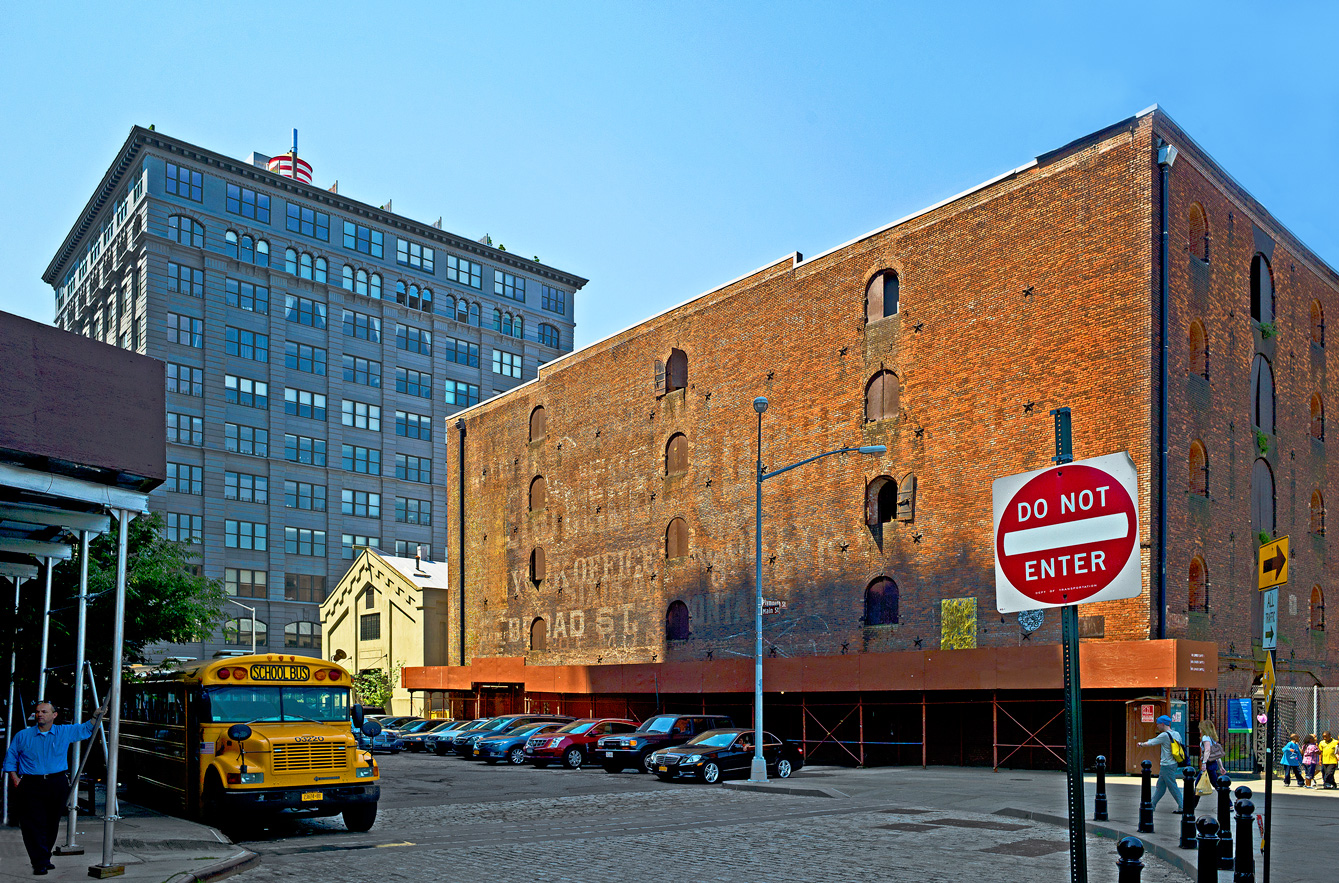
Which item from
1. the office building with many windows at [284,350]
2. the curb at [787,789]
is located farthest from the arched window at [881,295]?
the office building with many windows at [284,350]

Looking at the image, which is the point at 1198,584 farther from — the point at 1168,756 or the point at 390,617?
the point at 390,617

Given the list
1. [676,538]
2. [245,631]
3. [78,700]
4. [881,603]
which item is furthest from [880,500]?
[245,631]

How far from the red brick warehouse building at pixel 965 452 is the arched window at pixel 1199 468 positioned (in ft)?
0.27

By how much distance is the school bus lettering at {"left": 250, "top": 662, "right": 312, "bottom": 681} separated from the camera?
18.3m

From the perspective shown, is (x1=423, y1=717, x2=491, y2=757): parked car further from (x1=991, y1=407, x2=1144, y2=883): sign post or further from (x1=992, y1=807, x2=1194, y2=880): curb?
(x1=991, y1=407, x2=1144, y2=883): sign post

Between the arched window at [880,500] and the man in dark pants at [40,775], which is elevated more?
the arched window at [880,500]

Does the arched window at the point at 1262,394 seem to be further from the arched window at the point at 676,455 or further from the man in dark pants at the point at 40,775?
the man in dark pants at the point at 40,775

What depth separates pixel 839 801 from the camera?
23328mm

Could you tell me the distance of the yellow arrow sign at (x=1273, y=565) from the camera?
29.0 ft

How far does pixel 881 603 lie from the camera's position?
39500 mm

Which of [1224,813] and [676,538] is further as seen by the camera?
[676,538]

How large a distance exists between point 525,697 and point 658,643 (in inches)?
384

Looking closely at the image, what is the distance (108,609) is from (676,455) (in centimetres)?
2727

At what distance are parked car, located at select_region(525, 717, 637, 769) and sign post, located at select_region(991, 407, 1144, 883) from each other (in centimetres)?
2957
